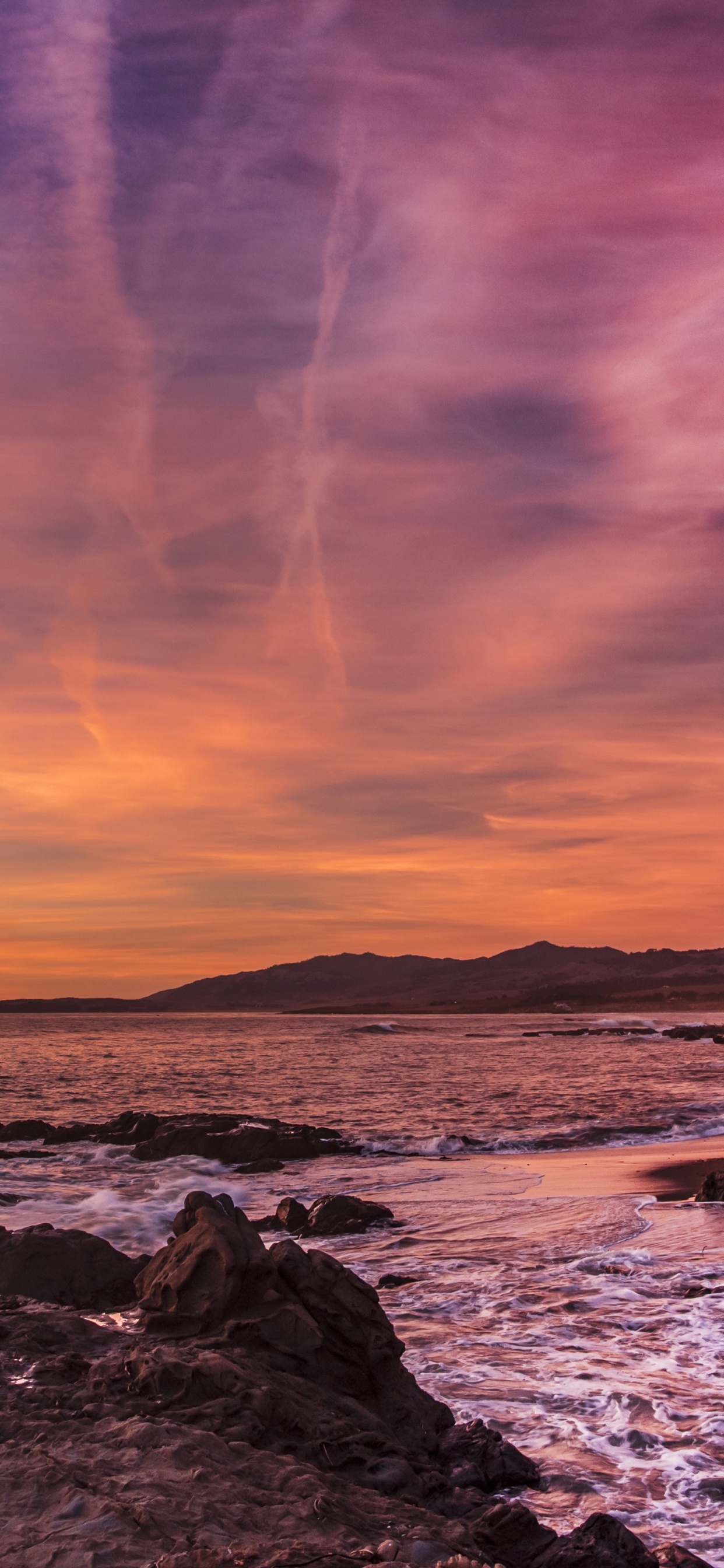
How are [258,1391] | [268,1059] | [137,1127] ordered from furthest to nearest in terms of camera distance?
[268,1059] → [137,1127] → [258,1391]

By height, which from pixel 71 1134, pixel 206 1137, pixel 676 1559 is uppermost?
pixel 676 1559

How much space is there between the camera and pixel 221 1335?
884 cm

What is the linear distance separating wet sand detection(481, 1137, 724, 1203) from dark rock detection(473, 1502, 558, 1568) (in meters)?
13.4

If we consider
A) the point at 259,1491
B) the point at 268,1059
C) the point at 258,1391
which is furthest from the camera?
the point at 268,1059

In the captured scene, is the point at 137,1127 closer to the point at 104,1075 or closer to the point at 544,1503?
the point at 544,1503

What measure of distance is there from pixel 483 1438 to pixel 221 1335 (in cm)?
246

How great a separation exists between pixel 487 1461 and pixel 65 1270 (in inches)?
226

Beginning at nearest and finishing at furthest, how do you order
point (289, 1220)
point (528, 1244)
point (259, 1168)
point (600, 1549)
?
point (600, 1549)
point (528, 1244)
point (289, 1220)
point (259, 1168)

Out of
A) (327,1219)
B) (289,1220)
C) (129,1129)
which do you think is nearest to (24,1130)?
(129,1129)

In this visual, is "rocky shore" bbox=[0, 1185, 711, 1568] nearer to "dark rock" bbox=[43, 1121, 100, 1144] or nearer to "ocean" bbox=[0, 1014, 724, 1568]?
"ocean" bbox=[0, 1014, 724, 1568]

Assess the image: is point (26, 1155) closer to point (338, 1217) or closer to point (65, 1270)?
point (338, 1217)

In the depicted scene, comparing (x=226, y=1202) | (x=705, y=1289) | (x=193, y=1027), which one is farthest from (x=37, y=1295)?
(x=193, y=1027)

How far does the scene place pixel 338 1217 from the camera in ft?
53.3

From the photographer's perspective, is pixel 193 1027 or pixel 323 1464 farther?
pixel 193 1027
